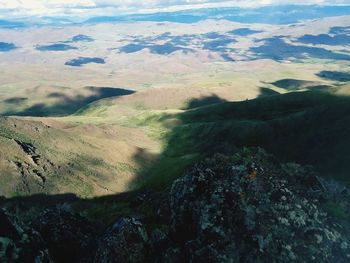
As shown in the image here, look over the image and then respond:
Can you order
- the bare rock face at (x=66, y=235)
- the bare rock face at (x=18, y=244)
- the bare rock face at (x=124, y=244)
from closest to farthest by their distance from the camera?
the bare rock face at (x=18, y=244) < the bare rock face at (x=124, y=244) < the bare rock face at (x=66, y=235)

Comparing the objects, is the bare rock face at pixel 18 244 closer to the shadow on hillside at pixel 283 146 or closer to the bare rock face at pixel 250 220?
the bare rock face at pixel 250 220

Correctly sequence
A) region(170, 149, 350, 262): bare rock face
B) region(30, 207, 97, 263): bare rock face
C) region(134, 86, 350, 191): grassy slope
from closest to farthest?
region(170, 149, 350, 262): bare rock face < region(30, 207, 97, 263): bare rock face < region(134, 86, 350, 191): grassy slope

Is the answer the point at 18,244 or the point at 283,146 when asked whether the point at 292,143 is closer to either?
the point at 283,146

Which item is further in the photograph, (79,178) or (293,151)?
(293,151)

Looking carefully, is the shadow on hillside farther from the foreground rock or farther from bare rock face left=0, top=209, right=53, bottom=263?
bare rock face left=0, top=209, right=53, bottom=263

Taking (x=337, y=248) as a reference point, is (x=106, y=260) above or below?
below

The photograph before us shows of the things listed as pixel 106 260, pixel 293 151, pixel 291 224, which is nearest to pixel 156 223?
pixel 106 260

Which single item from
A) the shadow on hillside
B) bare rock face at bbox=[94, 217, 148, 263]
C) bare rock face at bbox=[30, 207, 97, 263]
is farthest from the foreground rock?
the shadow on hillside

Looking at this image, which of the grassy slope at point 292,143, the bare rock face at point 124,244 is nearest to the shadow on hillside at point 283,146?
the grassy slope at point 292,143

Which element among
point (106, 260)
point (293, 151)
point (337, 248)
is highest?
point (337, 248)

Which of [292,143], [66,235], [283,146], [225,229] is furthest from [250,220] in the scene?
[292,143]

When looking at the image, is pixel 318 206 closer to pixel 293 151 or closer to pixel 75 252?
pixel 75 252
